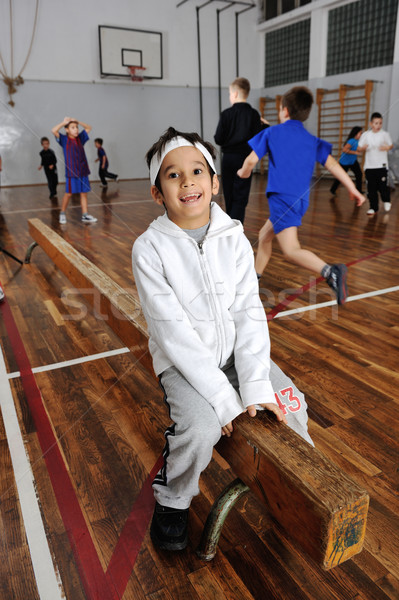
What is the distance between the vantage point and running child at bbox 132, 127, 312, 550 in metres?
1.17

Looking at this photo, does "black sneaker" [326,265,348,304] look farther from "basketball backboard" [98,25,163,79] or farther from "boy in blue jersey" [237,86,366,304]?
"basketball backboard" [98,25,163,79]

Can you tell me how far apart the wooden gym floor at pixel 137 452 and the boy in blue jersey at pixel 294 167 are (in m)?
0.30

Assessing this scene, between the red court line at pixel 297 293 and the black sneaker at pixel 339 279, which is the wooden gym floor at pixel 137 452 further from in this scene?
the black sneaker at pixel 339 279

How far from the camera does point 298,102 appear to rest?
2.80 metres

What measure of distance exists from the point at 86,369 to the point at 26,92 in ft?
37.3

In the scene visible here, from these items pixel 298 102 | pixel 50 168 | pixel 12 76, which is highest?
pixel 12 76

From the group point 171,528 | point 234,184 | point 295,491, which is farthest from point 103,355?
point 234,184

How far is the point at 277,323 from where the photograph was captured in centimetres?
275

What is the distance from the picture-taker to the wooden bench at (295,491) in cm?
87

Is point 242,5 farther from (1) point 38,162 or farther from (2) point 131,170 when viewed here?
(1) point 38,162

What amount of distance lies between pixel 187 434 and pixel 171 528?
1.00ft

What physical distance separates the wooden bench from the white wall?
454 inches

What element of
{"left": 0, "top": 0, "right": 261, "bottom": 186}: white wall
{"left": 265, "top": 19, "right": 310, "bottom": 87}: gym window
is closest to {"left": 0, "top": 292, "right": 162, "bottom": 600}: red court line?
{"left": 0, "top": 0, "right": 261, "bottom": 186}: white wall

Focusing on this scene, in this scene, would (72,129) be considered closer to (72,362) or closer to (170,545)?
(72,362)
